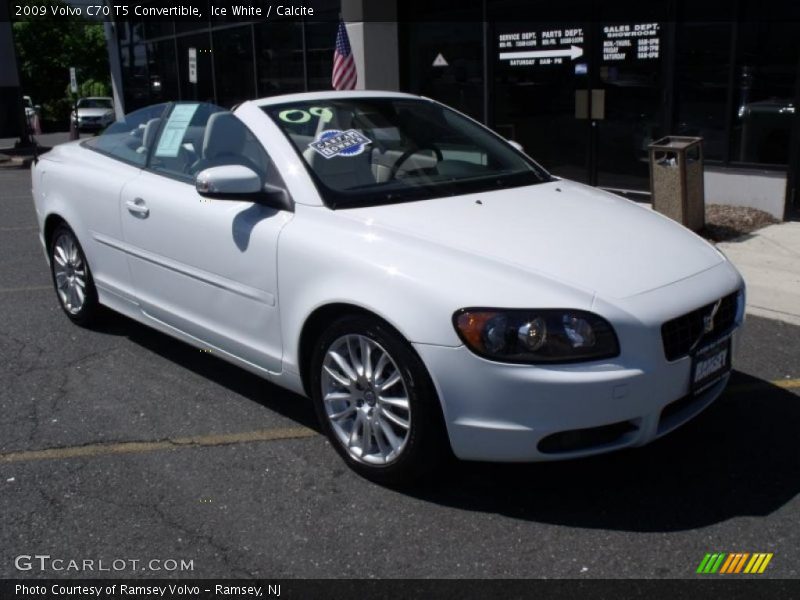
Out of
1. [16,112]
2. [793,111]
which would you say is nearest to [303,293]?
[793,111]

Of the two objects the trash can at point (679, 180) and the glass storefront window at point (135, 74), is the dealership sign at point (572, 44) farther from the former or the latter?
the glass storefront window at point (135, 74)

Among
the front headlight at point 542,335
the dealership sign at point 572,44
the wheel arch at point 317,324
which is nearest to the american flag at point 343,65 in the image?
the dealership sign at point 572,44

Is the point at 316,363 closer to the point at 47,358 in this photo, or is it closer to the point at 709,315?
the point at 709,315

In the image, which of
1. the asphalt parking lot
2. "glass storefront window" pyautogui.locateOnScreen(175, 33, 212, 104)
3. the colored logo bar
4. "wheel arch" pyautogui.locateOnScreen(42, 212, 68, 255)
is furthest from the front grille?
"glass storefront window" pyautogui.locateOnScreen(175, 33, 212, 104)

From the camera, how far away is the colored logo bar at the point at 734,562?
9.82 feet

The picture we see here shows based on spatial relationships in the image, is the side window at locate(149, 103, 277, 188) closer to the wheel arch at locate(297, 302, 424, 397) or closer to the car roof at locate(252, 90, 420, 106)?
the car roof at locate(252, 90, 420, 106)

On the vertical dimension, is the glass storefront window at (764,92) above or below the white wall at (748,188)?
above

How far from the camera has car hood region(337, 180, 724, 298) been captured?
11.0ft

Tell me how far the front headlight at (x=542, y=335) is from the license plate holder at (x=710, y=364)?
0.47m

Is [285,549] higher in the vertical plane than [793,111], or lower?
lower

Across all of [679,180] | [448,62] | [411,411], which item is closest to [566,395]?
[411,411]
